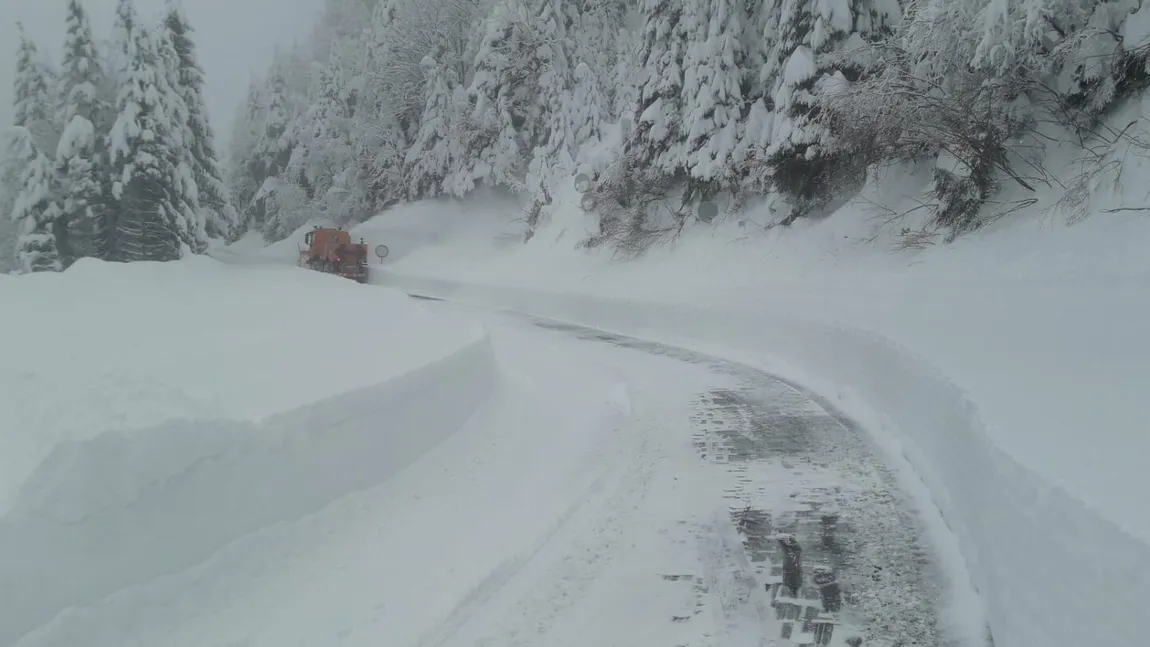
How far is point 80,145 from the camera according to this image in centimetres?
3105

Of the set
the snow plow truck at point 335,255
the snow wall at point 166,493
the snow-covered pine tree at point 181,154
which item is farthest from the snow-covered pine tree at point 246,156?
the snow wall at point 166,493

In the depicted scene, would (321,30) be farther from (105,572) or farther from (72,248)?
(105,572)

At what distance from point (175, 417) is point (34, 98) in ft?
128

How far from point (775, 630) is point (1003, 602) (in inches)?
42.5

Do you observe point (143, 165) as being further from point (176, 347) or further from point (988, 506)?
point (988, 506)

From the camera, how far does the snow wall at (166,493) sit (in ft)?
11.1

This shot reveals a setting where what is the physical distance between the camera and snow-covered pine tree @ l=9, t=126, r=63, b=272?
99.0 ft

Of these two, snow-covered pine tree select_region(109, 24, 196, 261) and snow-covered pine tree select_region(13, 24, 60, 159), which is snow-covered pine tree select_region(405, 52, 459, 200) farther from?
snow-covered pine tree select_region(13, 24, 60, 159)

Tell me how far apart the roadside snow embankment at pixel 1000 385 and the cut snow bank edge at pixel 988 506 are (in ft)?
0.04

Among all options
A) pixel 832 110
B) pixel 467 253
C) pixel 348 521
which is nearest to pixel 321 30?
pixel 467 253

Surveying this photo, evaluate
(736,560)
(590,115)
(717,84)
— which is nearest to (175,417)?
(736,560)

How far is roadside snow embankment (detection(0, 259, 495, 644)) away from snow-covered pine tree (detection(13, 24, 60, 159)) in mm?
32859

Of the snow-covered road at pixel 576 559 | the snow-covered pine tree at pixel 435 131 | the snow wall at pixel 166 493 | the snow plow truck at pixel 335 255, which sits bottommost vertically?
the snow plow truck at pixel 335 255

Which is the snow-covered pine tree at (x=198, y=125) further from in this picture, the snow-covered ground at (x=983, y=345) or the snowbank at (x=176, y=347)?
the snowbank at (x=176, y=347)
